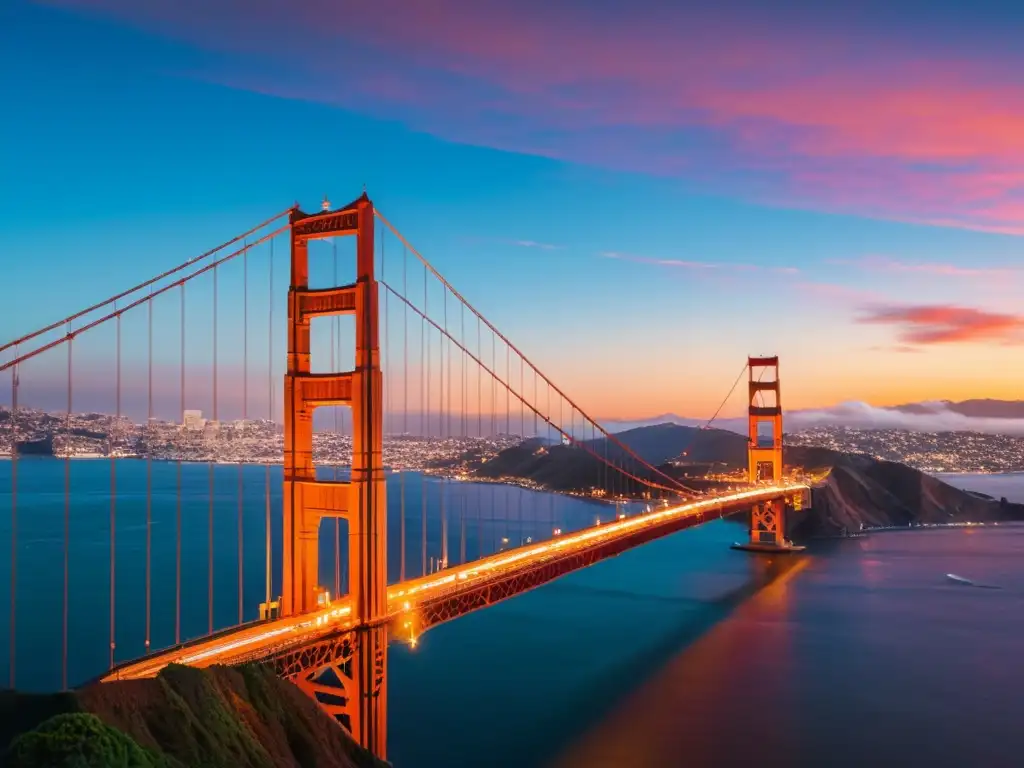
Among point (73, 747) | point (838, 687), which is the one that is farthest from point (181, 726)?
point (838, 687)

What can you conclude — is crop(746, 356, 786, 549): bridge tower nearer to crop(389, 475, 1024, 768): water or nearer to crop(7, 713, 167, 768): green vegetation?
crop(389, 475, 1024, 768): water

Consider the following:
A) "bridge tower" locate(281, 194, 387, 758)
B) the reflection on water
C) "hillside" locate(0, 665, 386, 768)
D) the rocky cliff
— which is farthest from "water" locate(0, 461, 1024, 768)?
the rocky cliff

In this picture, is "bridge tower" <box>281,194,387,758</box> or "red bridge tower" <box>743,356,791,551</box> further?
"red bridge tower" <box>743,356,791,551</box>

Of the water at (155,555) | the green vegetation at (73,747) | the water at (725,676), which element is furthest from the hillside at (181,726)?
the water at (725,676)

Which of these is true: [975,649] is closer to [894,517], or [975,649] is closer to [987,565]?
[987,565]

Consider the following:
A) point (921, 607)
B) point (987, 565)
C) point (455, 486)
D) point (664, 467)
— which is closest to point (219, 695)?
point (921, 607)
